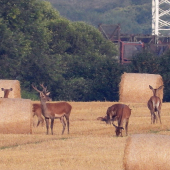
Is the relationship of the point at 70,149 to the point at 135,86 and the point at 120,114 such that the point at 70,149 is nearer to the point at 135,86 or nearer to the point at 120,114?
the point at 120,114

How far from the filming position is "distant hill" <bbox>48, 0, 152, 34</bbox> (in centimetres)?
12219

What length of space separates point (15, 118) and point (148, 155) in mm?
7669

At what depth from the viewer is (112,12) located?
13325 centimetres

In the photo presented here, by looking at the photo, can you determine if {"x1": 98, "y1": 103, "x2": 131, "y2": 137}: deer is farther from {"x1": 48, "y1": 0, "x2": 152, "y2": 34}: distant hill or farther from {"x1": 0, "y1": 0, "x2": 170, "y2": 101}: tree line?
{"x1": 48, "y1": 0, "x2": 152, "y2": 34}: distant hill

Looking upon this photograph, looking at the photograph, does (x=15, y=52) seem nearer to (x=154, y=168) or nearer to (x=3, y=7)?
(x=3, y=7)

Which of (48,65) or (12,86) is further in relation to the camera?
(48,65)

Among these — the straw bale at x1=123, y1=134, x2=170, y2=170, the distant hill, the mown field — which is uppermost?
the distant hill

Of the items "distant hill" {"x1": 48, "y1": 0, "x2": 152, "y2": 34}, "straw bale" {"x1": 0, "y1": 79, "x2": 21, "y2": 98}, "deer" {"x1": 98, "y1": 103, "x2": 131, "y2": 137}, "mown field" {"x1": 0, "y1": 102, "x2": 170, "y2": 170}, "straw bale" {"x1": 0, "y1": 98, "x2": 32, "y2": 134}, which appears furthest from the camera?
"distant hill" {"x1": 48, "y1": 0, "x2": 152, "y2": 34}

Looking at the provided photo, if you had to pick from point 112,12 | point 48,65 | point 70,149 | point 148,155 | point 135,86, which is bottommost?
point 70,149

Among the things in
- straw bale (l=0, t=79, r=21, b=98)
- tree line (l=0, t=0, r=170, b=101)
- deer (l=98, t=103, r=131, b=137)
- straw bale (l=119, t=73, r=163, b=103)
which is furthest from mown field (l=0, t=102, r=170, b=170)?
tree line (l=0, t=0, r=170, b=101)

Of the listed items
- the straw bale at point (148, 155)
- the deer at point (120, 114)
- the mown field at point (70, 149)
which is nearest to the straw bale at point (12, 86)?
the mown field at point (70, 149)

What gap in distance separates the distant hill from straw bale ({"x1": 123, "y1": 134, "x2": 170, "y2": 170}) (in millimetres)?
102594

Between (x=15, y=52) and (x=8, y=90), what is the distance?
13.7 m

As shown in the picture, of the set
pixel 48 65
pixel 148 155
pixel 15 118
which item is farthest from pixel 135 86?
pixel 148 155
